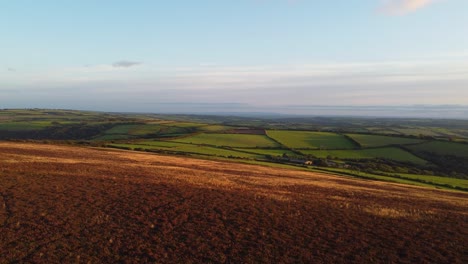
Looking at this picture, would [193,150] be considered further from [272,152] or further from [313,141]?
[313,141]

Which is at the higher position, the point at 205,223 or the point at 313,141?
the point at 205,223

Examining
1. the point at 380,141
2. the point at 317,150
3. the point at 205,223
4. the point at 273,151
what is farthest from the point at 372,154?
the point at 205,223

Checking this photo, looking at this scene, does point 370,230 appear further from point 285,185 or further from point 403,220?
point 285,185

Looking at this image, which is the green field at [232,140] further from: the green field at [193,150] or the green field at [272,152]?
the green field at [193,150]

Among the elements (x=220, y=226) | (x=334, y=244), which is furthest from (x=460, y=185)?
(x=220, y=226)

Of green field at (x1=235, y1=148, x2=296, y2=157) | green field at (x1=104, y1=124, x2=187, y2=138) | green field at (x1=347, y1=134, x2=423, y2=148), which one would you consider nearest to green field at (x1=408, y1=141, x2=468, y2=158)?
green field at (x1=347, y1=134, x2=423, y2=148)

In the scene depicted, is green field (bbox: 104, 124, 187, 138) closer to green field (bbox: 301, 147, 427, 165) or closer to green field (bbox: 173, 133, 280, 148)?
green field (bbox: 173, 133, 280, 148)
